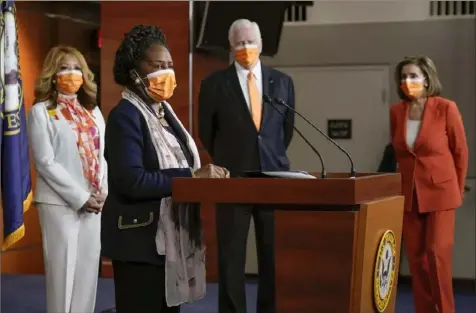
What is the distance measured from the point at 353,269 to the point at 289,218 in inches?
Answer: 8.4

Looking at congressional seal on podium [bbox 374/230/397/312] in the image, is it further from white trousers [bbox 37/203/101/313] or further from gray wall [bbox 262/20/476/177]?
gray wall [bbox 262/20/476/177]

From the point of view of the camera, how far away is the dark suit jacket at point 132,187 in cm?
229

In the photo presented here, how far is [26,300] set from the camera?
5402 mm

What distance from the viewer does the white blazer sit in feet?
12.8

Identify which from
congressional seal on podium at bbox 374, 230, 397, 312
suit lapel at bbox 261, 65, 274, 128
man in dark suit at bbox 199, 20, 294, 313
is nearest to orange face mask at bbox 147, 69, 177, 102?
congressional seal on podium at bbox 374, 230, 397, 312

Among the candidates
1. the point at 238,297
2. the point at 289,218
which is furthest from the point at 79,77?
the point at 289,218

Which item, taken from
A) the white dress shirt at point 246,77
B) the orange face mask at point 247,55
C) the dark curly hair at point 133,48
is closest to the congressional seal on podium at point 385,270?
the dark curly hair at point 133,48

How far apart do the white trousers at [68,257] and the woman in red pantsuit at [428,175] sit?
169cm

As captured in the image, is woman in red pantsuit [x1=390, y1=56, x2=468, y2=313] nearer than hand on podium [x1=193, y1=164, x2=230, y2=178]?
No

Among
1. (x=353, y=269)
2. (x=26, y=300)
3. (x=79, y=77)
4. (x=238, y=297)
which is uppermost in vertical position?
(x=79, y=77)

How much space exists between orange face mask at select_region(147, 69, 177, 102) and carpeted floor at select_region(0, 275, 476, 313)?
8.55ft

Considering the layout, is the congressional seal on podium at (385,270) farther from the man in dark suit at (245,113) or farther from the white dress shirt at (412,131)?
the white dress shirt at (412,131)

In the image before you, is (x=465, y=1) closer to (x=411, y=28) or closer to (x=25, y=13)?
(x=411, y=28)

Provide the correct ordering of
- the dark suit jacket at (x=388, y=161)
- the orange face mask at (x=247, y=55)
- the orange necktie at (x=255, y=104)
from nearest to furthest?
the orange necktie at (x=255, y=104)
the orange face mask at (x=247, y=55)
the dark suit jacket at (x=388, y=161)
